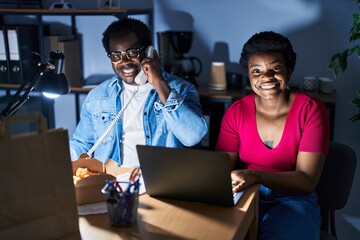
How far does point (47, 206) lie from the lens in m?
1.06

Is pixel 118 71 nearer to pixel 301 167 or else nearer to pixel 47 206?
pixel 301 167

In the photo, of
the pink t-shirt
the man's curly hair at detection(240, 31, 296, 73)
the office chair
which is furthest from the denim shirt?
the office chair

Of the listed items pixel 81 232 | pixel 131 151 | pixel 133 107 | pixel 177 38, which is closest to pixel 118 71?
pixel 133 107

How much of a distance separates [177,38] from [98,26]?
62cm

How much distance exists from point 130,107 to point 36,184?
38.8 inches

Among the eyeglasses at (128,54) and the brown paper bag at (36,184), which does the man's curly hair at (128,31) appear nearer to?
the eyeglasses at (128,54)

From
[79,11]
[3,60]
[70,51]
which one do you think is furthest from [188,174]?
[3,60]

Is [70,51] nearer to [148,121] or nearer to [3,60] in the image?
[3,60]

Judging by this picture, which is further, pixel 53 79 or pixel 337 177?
pixel 337 177

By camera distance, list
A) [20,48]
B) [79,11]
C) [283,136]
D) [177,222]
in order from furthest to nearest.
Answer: [20,48]
[79,11]
[283,136]
[177,222]

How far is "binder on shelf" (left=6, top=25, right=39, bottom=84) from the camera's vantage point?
8.89 ft

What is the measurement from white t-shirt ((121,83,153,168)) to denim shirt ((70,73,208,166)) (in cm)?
2

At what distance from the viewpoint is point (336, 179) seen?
1808 millimetres

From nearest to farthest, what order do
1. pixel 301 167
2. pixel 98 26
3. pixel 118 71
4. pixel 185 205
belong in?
pixel 185 205
pixel 301 167
pixel 118 71
pixel 98 26
